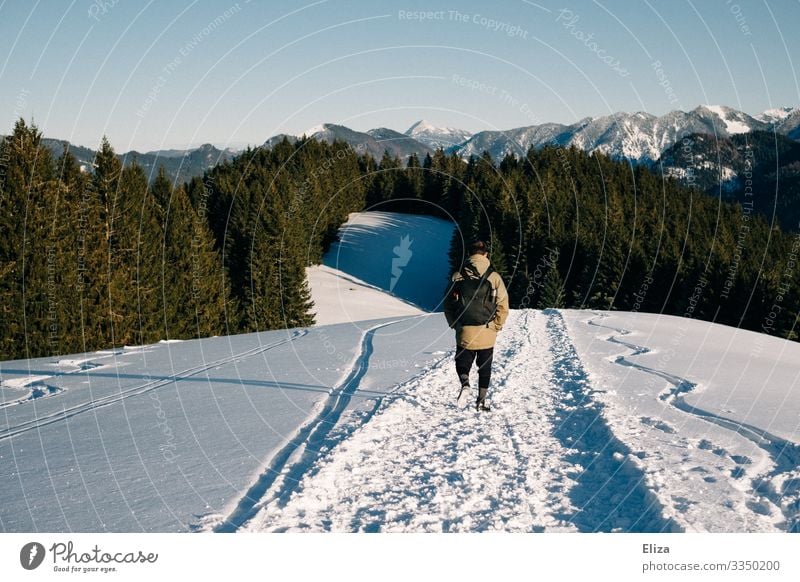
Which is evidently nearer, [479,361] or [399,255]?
[479,361]

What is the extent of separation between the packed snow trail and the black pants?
55cm

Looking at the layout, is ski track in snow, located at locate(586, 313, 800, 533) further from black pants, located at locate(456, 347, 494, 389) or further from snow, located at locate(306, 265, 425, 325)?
snow, located at locate(306, 265, 425, 325)

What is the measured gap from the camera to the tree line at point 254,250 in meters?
25.0

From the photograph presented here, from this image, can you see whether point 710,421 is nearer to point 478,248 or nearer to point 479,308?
point 479,308

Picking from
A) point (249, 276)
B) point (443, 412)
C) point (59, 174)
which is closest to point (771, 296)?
point (249, 276)

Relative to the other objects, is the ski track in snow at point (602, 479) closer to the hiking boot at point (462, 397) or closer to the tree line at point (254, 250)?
the hiking boot at point (462, 397)

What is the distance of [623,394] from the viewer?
10297mm

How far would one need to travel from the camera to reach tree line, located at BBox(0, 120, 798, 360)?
82.1 ft

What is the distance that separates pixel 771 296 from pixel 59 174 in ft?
168

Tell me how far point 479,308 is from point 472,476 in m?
3.74

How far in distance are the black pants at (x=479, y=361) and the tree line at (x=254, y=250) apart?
22.1 m

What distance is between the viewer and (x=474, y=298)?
31.0ft

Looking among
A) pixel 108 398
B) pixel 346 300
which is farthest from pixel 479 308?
pixel 346 300
